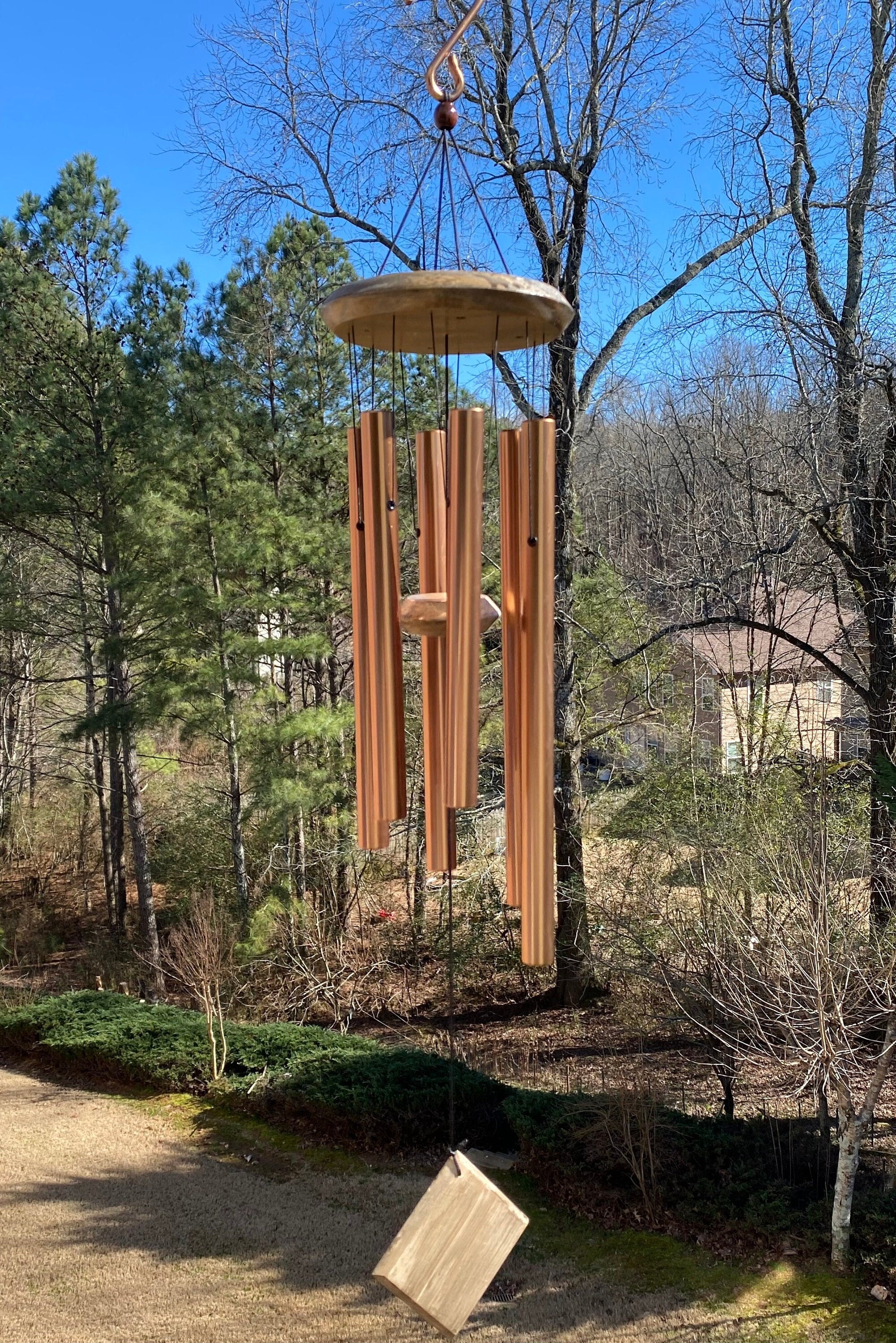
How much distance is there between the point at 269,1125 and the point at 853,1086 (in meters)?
5.74

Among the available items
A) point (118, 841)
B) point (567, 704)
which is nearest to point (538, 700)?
point (567, 704)

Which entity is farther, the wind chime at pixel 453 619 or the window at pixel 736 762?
the window at pixel 736 762

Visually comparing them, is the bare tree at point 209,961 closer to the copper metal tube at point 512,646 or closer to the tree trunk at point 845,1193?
the tree trunk at point 845,1193

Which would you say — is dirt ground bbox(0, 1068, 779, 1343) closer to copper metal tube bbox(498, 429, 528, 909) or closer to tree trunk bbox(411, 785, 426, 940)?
copper metal tube bbox(498, 429, 528, 909)

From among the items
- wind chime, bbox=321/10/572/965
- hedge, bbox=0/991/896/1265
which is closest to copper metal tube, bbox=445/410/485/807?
wind chime, bbox=321/10/572/965

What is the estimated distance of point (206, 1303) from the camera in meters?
7.38

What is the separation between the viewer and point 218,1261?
7.94 m

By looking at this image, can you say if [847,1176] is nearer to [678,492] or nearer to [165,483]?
[165,483]

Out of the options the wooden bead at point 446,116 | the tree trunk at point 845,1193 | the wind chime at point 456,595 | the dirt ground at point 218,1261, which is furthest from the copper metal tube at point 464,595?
the dirt ground at point 218,1261

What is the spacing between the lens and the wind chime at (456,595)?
9.64ft

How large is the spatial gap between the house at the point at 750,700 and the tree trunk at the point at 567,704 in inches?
41.2

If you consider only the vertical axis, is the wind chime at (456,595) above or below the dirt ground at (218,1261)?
above

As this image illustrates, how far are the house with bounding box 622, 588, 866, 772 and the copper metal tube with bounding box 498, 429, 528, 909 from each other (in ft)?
28.0

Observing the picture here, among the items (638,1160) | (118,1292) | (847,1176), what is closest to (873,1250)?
(847,1176)
